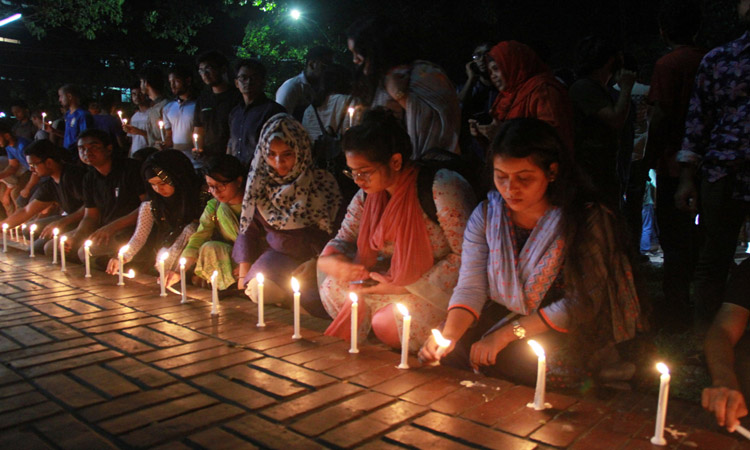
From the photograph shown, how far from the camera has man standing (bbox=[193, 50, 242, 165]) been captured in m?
5.73

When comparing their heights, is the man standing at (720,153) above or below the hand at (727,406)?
above

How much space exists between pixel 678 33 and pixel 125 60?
18088mm

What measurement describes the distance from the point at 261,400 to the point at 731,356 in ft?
5.55

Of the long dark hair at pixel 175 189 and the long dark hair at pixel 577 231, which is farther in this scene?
the long dark hair at pixel 175 189

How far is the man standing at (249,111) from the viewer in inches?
204

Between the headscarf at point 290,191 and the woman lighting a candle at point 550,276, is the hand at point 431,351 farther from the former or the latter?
the headscarf at point 290,191

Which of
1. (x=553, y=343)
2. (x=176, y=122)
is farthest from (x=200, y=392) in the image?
(x=176, y=122)

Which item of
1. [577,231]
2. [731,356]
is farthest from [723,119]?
[731,356]

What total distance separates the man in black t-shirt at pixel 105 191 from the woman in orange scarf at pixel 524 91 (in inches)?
142

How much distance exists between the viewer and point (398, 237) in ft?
10.3

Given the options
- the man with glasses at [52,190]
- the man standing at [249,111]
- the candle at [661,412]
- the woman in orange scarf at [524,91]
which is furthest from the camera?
the man with glasses at [52,190]

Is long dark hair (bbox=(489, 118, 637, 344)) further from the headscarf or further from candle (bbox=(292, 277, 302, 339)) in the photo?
the headscarf

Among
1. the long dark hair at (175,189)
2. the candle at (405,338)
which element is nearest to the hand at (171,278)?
the long dark hair at (175,189)

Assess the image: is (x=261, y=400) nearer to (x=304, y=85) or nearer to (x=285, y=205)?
(x=285, y=205)
